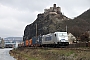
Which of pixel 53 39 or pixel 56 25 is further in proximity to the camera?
pixel 56 25

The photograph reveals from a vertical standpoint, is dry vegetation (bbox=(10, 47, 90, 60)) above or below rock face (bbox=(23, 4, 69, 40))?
below

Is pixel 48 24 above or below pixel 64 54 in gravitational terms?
above

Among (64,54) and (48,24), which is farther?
(48,24)

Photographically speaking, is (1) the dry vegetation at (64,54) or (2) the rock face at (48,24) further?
(2) the rock face at (48,24)

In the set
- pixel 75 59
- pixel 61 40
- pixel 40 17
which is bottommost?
pixel 75 59

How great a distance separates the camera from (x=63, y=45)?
182ft

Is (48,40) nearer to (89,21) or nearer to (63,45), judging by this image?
(63,45)

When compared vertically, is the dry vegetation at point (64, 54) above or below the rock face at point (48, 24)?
below

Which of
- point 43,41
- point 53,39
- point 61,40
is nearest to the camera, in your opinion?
point 61,40

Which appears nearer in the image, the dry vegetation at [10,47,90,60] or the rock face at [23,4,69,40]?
the dry vegetation at [10,47,90,60]

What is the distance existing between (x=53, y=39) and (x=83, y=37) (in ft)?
66.2

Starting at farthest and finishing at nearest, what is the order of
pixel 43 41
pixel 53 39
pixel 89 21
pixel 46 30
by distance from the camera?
pixel 89 21 < pixel 46 30 < pixel 43 41 < pixel 53 39

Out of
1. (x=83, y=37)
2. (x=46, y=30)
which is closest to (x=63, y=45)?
(x=83, y=37)

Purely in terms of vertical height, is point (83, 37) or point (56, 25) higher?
point (56, 25)
